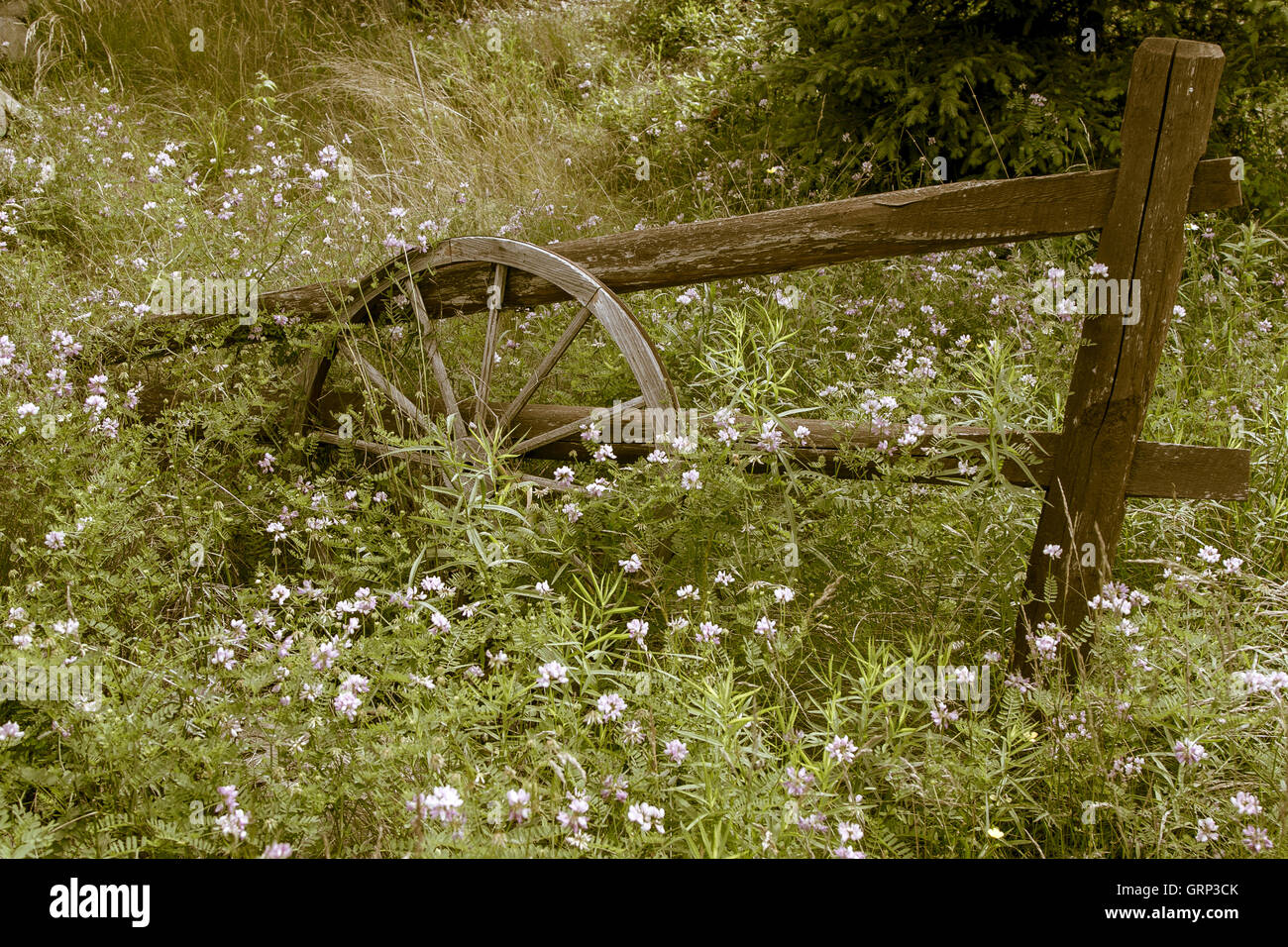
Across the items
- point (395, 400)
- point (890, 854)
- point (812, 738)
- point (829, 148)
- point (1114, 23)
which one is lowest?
point (890, 854)

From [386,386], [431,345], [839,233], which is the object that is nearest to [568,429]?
[431,345]

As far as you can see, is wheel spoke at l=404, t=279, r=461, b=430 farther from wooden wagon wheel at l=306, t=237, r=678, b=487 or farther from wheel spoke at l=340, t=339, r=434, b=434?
wheel spoke at l=340, t=339, r=434, b=434

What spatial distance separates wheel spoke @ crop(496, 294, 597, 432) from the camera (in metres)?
3.19

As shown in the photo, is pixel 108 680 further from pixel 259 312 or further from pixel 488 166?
pixel 488 166

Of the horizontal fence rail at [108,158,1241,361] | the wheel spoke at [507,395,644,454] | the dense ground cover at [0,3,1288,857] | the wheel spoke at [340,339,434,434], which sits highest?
the horizontal fence rail at [108,158,1241,361]

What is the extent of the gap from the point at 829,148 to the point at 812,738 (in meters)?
4.27

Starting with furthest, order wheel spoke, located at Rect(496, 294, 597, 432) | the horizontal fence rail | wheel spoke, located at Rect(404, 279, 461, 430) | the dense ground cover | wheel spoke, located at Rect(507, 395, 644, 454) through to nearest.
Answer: wheel spoke, located at Rect(404, 279, 461, 430) < wheel spoke, located at Rect(496, 294, 597, 432) < wheel spoke, located at Rect(507, 395, 644, 454) < the horizontal fence rail < the dense ground cover

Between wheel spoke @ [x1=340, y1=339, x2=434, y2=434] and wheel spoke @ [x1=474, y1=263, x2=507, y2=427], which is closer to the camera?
wheel spoke @ [x1=474, y1=263, x2=507, y2=427]

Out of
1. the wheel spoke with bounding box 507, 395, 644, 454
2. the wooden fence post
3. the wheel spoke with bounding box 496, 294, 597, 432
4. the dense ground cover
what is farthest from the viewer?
the wheel spoke with bounding box 496, 294, 597, 432

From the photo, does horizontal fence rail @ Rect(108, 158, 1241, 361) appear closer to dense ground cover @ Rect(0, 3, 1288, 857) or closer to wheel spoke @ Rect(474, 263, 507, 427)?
wheel spoke @ Rect(474, 263, 507, 427)

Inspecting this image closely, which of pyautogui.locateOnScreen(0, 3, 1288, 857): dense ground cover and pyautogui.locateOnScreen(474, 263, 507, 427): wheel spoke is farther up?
pyautogui.locateOnScreen(474, 263, 507, 427): wheel spoke

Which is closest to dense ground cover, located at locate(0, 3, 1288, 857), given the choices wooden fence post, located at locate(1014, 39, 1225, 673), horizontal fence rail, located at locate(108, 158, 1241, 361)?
wooden fence post, located at locate(1014, 39, 1225, 673)
